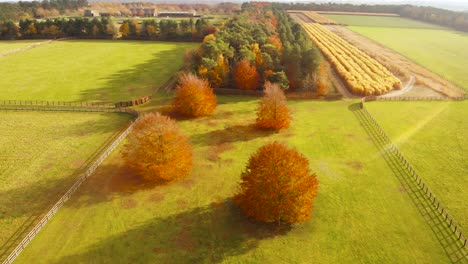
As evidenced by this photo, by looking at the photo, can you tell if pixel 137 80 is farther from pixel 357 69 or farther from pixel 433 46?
pixel 433 46

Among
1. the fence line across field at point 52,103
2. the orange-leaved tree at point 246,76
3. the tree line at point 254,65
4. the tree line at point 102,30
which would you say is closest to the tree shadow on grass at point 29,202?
the fence line across field at point 52,103

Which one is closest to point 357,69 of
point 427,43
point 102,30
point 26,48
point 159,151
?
point 159,151

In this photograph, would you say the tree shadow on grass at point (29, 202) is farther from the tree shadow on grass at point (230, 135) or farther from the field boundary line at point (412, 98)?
the field boundary line at point (412, 98)

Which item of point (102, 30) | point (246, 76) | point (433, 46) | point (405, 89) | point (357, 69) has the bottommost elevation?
point (405, 89)

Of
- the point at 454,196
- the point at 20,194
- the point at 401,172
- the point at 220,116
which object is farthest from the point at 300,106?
the point at 20,194

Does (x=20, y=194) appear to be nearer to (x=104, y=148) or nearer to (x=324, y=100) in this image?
(x=104, y=148)
